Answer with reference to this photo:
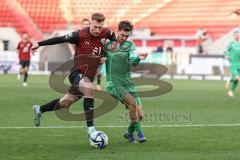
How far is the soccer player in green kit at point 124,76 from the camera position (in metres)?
10.5

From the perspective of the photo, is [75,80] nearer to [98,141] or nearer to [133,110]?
[133,110]

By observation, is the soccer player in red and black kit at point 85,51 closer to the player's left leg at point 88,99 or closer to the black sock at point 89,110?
the player's left leg at point 88,99

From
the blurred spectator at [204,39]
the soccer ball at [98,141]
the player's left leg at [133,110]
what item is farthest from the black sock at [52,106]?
the blurred spectator at [204,39]

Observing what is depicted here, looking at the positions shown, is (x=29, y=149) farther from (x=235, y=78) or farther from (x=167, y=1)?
(x=167, y=1)

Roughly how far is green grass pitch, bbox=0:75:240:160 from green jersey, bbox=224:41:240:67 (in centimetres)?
635

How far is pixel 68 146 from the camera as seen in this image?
984 cm

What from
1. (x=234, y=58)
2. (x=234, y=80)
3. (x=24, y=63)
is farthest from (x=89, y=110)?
(x=24, y=63)

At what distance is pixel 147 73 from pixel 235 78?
46.3 ft

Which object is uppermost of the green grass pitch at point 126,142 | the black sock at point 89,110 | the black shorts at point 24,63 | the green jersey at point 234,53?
the black sock at point 89,110

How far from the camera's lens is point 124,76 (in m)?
10.7

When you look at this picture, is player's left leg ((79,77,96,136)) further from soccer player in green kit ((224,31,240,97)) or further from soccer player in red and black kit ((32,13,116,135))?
soccer player in green kit ((224,31,240,97))

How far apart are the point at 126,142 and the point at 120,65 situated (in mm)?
1182

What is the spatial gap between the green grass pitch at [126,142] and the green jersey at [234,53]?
6.35 m

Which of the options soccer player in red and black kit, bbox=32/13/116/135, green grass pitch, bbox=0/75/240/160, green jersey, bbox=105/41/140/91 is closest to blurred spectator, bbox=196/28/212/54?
green grass pitch, bbox=0/75/240/160
